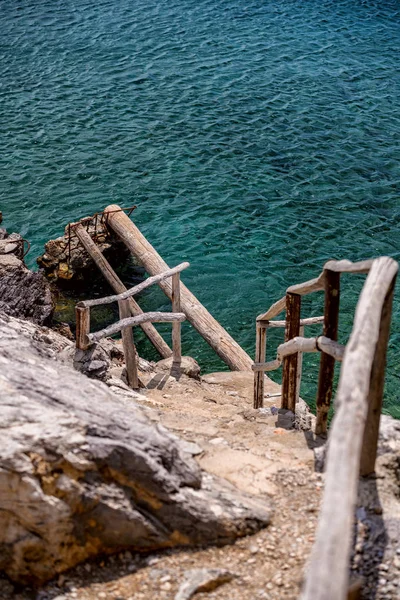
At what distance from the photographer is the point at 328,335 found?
22.1 feet

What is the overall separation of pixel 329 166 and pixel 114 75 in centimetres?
1005

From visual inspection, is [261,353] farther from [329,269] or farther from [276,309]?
[329,269]

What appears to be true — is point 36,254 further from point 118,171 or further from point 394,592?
point 394,592

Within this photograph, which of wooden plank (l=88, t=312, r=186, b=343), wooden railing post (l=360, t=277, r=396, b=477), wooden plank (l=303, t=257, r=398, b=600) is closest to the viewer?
wooden plank (l=303, t=257, r=398, b=600)

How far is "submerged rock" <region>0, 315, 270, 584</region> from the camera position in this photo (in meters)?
5.09

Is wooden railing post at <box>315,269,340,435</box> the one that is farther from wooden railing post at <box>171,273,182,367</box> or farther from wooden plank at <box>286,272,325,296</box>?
wooden railing post at <box>171,273,182,367</box>

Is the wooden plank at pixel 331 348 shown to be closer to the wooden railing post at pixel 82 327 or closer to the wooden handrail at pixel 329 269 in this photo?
the wooden handrail at pixel 329 269

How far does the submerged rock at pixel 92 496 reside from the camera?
509 cm

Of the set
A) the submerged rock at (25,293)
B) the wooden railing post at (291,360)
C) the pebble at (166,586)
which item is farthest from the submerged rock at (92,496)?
Answer: the submerged rock at (25,293)

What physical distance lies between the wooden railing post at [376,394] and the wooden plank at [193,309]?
6859mm

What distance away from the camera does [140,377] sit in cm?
1095

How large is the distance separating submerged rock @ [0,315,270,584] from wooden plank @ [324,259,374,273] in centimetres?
206

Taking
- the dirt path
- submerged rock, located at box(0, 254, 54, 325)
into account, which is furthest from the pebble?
submerged rock, located at box(0, 254, 54, 325)

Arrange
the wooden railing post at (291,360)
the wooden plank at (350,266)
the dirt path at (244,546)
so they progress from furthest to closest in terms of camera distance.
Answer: the wooden railing post at (291,360) → the wooden plank at (350,266) → the dirt path at (244,546)
